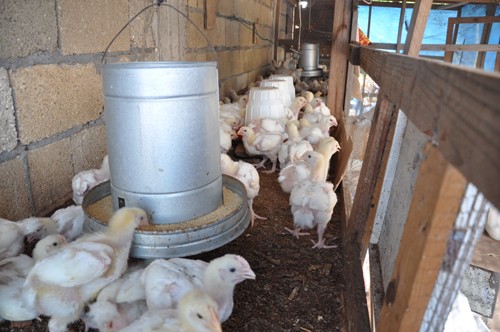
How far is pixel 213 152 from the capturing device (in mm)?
1510

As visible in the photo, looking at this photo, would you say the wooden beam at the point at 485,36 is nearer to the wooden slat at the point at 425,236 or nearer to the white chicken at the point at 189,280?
the white chicken at the point at 189,280

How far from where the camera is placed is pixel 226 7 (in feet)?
15.5

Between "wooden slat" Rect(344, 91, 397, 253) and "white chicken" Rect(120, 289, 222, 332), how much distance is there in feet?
2.61

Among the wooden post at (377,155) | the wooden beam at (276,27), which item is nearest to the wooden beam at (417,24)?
the wooden post at (377,155)

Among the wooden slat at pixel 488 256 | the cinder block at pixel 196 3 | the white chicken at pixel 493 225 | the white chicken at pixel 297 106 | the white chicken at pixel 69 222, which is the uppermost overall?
the cinder block at pixel 196 3

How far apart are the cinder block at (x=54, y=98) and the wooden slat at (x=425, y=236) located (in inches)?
64.4

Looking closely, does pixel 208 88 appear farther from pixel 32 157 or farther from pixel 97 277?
pixel 32 157

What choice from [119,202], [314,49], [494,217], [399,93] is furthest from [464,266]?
[314,49]

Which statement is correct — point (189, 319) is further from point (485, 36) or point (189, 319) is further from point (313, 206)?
point (485, 36)

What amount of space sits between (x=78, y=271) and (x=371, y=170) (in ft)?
3.63

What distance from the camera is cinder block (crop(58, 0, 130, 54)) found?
1951mm

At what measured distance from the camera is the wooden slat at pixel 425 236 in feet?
1.86

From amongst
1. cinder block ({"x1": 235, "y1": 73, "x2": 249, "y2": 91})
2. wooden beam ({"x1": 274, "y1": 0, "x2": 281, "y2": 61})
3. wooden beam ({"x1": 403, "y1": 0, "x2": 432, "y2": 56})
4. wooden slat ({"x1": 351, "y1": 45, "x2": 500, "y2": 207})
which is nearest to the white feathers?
wooden slat ({"x1": 351, "y1": 45, "x2": 500, "y2": 207})

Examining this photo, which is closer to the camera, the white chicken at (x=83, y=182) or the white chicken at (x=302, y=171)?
the white chicken at (x=83, y=182)
